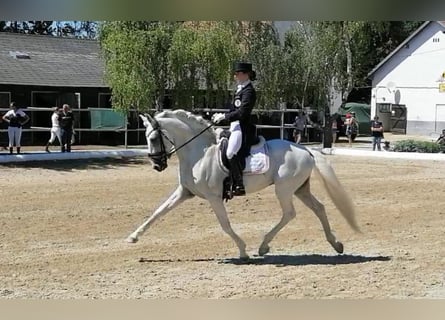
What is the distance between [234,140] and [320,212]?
1.37 metres

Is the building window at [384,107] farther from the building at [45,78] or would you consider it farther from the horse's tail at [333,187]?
the horse's tail at [333,187]

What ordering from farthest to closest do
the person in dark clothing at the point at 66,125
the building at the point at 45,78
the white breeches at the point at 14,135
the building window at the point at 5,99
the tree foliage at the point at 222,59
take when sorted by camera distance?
1. the building at the point at 45,78
2. the building window at the point at 5,99
3. the tree foliage at the point at 222,59
4. the person in dark clothing at the point at 66,125
5. the white breeches at the point at 14,135

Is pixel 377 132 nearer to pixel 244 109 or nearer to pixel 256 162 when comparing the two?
pixel 256 162

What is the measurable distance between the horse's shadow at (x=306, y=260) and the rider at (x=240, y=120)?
795mm

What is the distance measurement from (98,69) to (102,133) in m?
3.44

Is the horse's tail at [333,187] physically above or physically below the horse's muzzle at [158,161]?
below

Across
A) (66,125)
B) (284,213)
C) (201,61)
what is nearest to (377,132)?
(201,61)

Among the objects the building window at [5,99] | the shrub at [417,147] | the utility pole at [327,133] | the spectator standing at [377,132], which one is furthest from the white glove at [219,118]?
the utility pole at [327,133]

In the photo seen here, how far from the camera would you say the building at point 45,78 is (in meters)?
26.0

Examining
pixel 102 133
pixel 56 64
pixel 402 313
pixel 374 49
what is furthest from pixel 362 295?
pixel 374 49

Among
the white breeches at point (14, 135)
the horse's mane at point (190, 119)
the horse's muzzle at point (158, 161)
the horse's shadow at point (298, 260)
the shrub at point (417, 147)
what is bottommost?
the horse's shadow at point (298, 260)

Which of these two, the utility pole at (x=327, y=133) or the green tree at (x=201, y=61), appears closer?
the green tree at (x=201, y=61)

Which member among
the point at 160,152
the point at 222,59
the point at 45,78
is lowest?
the point at 160,152

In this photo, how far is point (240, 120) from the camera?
758 centimetres
